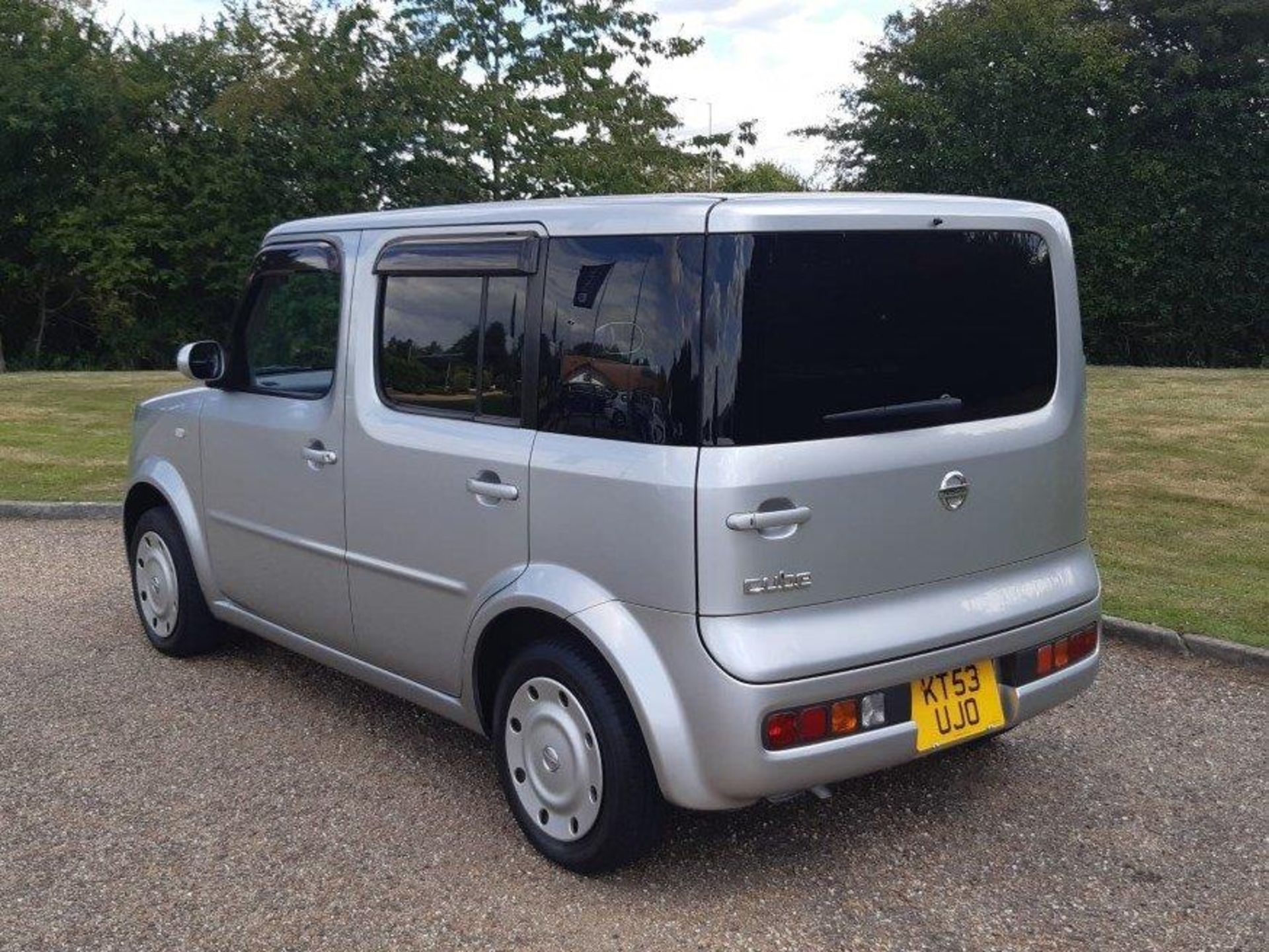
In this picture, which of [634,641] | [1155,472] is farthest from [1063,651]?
[1155,472]

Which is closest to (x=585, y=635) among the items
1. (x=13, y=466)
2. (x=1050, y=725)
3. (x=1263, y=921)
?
(x=1263, y=921)

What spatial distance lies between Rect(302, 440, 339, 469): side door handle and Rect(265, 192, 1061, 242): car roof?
88cm

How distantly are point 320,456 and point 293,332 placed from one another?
63 centimetres

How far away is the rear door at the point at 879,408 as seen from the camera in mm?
3213

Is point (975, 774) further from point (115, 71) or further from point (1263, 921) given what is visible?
point (115, 71)

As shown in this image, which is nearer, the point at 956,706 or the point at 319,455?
the point at 956,706

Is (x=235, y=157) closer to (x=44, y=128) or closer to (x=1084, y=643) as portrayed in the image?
(x=44, y=128)

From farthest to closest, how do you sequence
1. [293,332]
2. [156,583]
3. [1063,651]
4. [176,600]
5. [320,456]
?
[156,583] → [176,600] → [293,332] → [320,456] → [1063,651]

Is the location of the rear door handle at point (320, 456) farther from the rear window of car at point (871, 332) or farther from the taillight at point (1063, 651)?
the taillight at point (1063, 651)

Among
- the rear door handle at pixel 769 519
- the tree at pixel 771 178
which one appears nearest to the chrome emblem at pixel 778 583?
the rear door handle at pixel 769 519

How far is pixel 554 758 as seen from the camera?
11.9 ft

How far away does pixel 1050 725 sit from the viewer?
482 cm

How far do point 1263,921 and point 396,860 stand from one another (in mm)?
2381

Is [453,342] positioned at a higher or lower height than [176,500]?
higher
